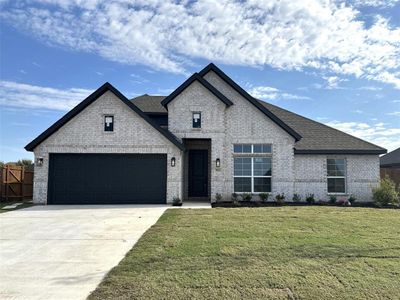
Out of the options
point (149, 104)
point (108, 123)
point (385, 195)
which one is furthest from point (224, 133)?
point (385, 195)

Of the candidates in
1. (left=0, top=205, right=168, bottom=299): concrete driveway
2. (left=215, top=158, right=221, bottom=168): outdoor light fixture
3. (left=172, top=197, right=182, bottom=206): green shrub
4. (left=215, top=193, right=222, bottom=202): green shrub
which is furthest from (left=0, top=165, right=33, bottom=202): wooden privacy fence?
(left=215, top=158, right=221, bottom=168): outdoor light fixture

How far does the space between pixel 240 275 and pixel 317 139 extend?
13705 millimetres

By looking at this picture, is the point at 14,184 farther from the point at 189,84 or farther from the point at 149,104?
the point at 189,84

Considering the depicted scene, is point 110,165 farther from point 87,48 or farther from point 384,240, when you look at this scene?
point 384,240

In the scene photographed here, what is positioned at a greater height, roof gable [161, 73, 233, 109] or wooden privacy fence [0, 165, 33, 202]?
roof gable [161, 73, 233, 109]

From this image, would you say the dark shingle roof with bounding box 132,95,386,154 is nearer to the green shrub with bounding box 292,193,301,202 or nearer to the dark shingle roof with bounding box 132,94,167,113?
the dark shingle roof with bounding box 132,94,167,113

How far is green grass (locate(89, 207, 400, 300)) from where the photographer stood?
4531mm

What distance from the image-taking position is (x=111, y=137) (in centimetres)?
1520

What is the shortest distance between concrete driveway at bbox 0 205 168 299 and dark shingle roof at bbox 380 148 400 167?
93.2ft

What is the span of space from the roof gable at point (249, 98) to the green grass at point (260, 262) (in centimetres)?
723

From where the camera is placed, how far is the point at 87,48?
1477 cm

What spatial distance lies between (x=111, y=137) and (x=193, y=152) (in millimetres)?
4601

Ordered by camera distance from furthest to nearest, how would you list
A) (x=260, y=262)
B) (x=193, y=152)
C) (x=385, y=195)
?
(x=193, y=152) < (x=385, y=195) < (x=260, y=262)

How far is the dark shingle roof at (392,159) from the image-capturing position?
31191 millimetres
